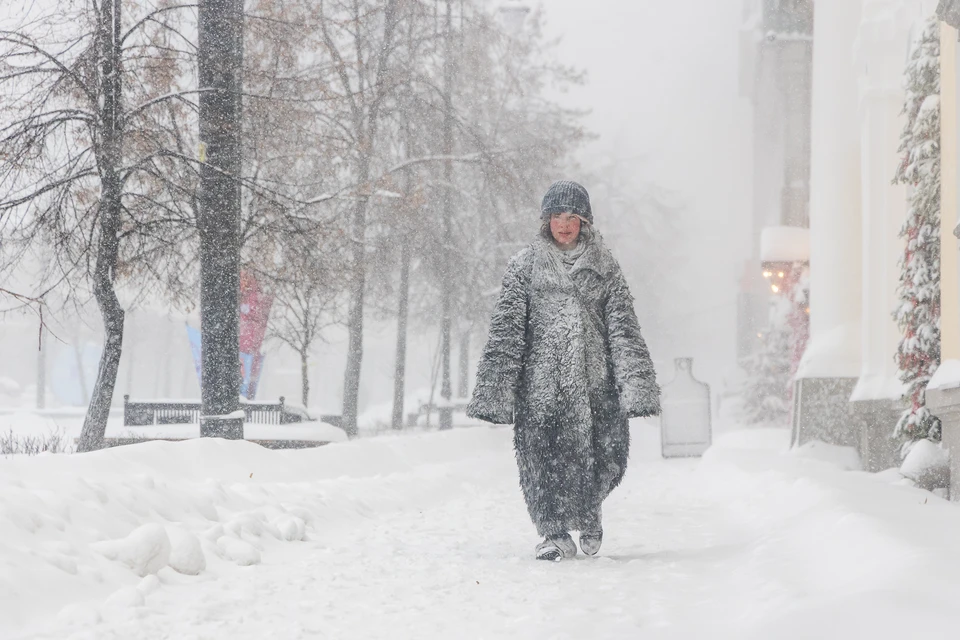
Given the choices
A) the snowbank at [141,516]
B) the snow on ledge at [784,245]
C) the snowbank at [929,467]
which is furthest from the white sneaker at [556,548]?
the snow on ledge at [784,245]

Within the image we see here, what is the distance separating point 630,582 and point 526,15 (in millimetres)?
26497

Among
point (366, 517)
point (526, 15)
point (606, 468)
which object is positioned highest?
point (526, 15)

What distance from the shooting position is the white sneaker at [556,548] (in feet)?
18.8

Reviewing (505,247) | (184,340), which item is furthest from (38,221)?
(184,340)

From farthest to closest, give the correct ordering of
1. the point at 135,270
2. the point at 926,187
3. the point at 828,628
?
the point at 135,270
the point at 926,187
the point at 828,628

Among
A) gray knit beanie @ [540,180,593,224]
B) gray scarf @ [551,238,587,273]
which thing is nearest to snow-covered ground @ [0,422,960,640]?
gray scarf @ [551,238,587,273]

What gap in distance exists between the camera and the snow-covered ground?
377cm

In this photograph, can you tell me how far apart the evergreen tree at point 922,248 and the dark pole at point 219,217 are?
6395 millimetres

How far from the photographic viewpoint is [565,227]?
20.2 feet

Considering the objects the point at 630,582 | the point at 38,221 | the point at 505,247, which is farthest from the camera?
the point at 505,247

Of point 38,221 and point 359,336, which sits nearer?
point 38,221

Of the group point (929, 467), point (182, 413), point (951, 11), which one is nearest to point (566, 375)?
point (951, 11)

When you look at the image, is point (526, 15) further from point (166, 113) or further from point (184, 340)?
point (184, 340)

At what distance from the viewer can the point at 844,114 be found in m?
15.9
